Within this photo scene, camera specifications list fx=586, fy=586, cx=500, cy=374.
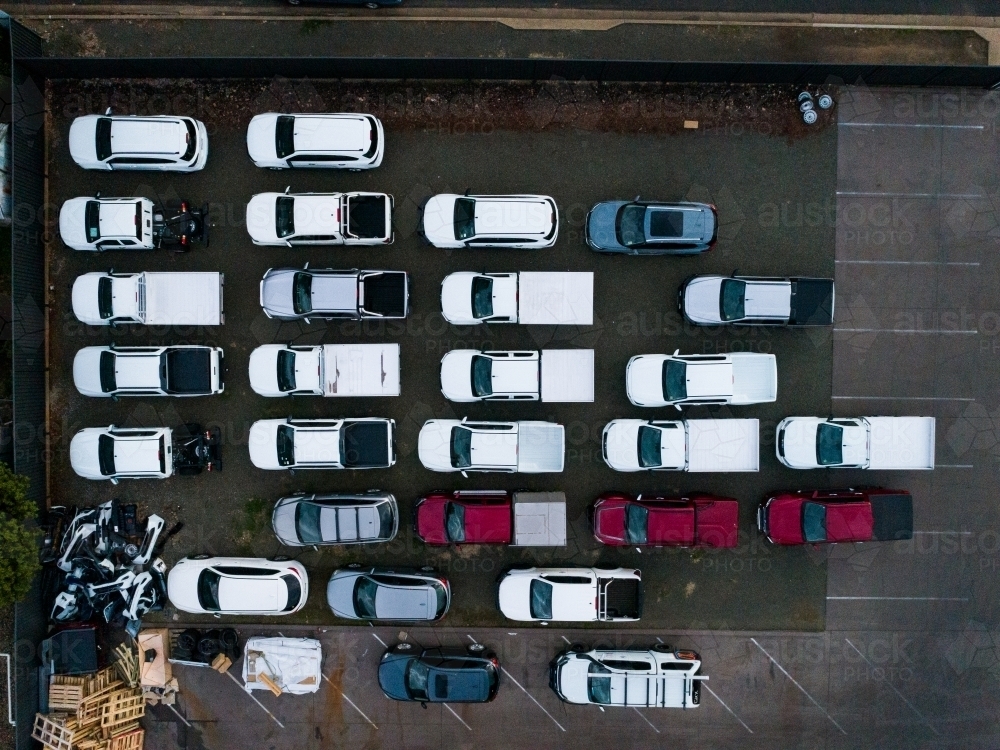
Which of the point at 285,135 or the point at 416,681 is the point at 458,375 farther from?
the point at 416,681

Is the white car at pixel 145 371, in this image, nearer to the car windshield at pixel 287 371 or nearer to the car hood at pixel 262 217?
the car windshield at pixel 287 371

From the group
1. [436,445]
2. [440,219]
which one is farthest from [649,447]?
[440,219]

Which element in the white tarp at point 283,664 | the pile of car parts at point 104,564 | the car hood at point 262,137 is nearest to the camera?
the car hood at point 262,137

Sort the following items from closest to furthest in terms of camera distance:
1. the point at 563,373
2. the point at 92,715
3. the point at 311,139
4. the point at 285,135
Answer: the point at 311,139
the point at 285,135
the point at 563,373
the point at 92,715

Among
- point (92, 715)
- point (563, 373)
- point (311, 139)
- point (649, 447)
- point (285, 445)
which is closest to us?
point (311, 139)

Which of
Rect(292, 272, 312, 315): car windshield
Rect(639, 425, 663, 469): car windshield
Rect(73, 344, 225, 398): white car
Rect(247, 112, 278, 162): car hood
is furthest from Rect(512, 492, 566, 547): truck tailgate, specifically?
Rect(247, 112, 278, 162): car hood

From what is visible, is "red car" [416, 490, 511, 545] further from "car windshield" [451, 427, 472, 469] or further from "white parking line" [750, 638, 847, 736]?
"white parking line" [750, 638, 847, 736]

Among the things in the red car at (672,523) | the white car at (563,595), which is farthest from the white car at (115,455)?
the red car at (672,523)
